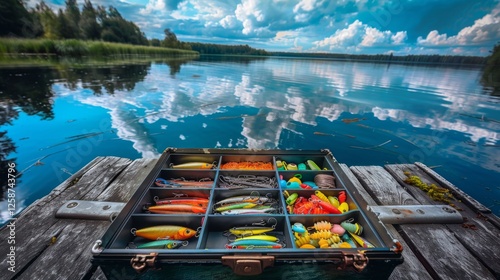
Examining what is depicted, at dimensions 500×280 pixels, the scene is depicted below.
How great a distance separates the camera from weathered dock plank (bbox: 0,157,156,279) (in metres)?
2.22

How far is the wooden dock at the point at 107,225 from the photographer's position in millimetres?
2305

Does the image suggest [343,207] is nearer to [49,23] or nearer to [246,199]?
[246,199]

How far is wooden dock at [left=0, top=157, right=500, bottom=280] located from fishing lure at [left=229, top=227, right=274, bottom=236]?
143cm

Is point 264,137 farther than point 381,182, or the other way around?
point 264,137

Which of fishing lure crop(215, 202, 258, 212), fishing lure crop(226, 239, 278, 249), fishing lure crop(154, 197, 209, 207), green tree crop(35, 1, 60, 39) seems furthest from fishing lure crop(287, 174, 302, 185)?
green tree crop(35, 1, 60, 39)

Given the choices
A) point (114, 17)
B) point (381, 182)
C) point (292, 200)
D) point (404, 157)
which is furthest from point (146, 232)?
point (114, 17)

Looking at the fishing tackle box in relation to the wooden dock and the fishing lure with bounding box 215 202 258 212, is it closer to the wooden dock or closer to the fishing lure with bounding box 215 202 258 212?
the fishing lure with bounding box 215 202 258 212

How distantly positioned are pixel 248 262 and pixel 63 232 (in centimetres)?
257

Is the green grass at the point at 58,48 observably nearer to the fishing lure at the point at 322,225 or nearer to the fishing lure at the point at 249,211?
the fishing lure at the point at 249,211

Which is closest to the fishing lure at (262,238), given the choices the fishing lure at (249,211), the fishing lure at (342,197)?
the fishing lure at (249,211)

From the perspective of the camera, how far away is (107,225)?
9.39 feet

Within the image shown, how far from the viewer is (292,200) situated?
285 cm

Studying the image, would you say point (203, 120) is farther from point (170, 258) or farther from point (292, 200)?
point (170, 258)

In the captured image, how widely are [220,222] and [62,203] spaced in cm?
258
